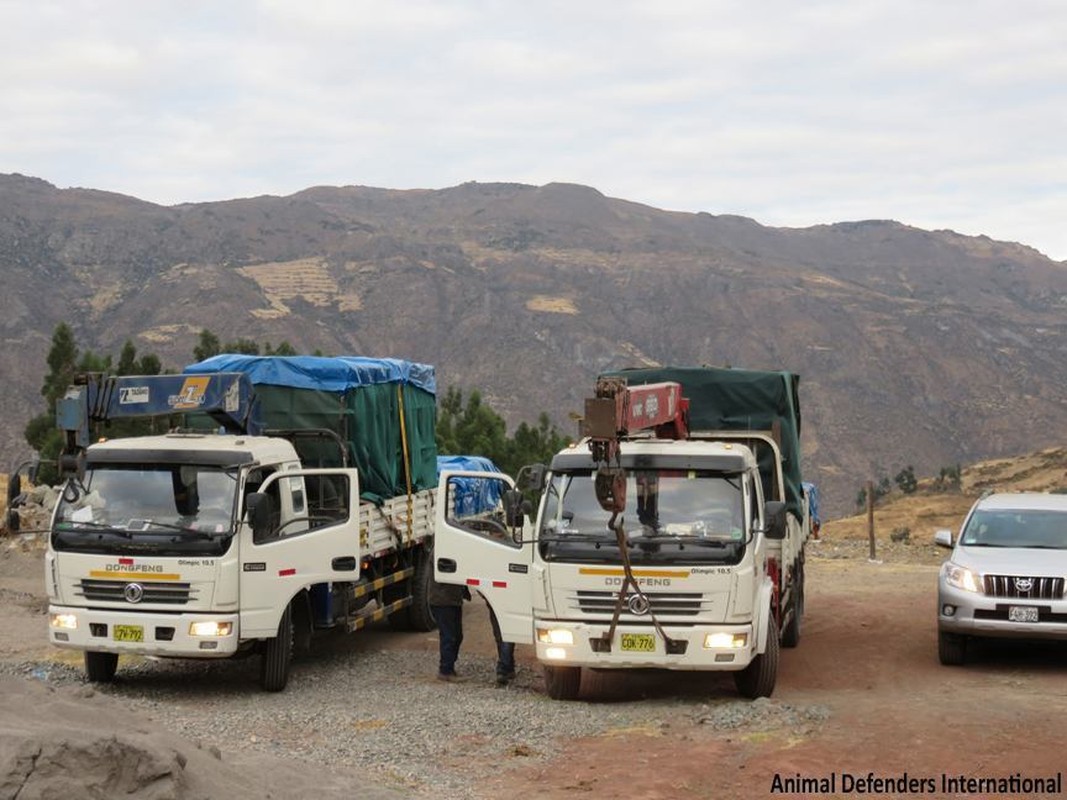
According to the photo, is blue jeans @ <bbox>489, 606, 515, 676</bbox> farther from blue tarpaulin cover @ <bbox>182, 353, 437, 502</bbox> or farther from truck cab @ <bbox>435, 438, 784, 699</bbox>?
blue tarpaulin cover @ <bbox>182, 353, 437, 502</bbox>

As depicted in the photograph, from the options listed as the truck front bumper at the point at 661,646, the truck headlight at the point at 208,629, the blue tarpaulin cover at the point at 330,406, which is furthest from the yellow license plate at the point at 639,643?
the blue tarpaulin cover at the point at 330,406

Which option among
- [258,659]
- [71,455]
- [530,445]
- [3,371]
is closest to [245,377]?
[71,455]

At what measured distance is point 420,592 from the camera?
17.1 m

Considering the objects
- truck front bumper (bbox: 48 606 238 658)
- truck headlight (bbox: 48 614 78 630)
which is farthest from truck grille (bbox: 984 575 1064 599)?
truck headlight (bbox: 48 614 78 630)

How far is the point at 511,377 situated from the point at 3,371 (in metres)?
32.9

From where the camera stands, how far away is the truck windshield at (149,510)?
12.1 m

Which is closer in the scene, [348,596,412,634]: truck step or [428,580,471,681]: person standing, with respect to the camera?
[428,580,471,681]: person standing

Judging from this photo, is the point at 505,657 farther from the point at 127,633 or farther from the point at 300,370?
the point at 300,370

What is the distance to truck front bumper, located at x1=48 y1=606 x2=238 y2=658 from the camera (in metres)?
12.0

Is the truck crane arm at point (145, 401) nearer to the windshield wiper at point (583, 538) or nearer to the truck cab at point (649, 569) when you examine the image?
the truck cab at point (649, 569)

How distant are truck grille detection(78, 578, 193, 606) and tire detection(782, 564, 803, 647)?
280 inches

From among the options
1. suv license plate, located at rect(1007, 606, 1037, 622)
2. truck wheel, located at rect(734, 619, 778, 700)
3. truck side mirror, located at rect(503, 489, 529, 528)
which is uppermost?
truck side mirror, located at rect(503, 489, 529, 528)

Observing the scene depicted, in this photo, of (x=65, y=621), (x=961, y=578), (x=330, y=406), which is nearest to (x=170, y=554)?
(x=65, y=621)

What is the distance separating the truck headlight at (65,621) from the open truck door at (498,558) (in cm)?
342
